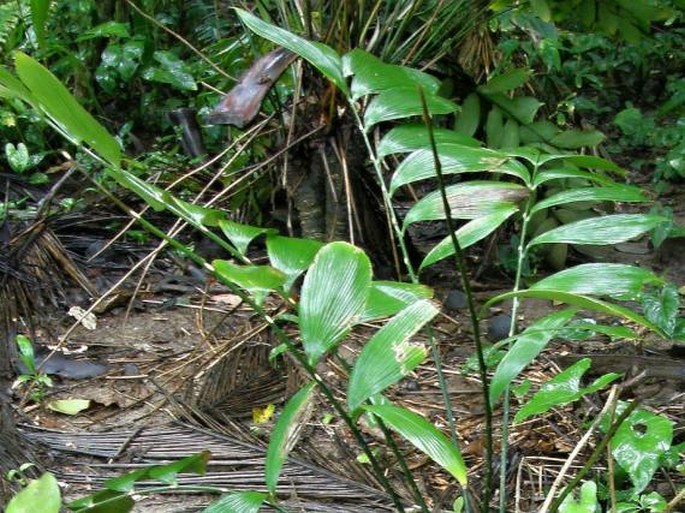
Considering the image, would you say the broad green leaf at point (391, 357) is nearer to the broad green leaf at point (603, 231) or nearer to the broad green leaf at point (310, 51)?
the broad green leaf at point (603, 231)

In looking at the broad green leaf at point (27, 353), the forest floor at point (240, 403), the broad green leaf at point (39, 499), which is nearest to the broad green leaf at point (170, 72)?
the forest floor at point (240, 403)

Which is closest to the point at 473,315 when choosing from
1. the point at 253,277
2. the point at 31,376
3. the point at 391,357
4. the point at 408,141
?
the point at 391,357

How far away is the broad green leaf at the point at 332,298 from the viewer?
90 cm

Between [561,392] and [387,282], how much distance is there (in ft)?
0.87

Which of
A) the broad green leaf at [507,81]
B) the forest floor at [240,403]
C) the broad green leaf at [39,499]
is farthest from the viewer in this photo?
the broad green leaf at [507,81]

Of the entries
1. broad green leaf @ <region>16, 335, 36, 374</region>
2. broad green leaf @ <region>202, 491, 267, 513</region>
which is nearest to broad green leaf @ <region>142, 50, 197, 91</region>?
broad green leaf @ <region>16, 335, 36, 374</region>

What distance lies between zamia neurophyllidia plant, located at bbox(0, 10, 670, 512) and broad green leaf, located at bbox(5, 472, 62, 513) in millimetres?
250

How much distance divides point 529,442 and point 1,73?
107 cm

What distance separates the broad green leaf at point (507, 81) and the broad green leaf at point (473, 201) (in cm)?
97

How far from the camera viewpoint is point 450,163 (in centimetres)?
123

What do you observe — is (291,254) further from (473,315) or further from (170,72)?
(170,72)

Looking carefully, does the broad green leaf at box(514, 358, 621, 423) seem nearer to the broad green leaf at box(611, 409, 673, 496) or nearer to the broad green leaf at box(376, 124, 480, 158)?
the broad green leaf at box(611, 409, 673, 496)

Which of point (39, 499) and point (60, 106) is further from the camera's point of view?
point (60, 106)

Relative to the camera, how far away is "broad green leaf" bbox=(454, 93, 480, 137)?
2160 millimetres
